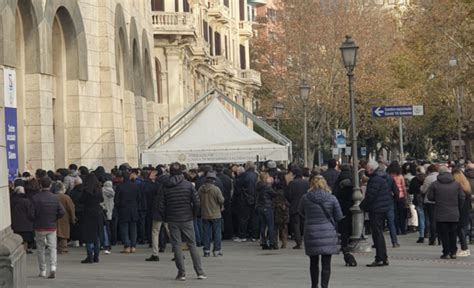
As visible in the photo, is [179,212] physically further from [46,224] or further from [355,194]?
[355,194]

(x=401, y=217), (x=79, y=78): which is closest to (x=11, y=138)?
(x=79, y=78)

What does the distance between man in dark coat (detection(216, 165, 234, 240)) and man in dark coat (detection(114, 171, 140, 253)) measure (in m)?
2.87

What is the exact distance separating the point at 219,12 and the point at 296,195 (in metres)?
47.2

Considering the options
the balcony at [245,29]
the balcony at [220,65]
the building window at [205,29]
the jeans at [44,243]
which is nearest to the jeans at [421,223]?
the jeans at [44,243]

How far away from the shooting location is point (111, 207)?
22.8m

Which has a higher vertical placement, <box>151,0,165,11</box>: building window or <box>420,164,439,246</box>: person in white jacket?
<box>151,0,165,11</box>: building window

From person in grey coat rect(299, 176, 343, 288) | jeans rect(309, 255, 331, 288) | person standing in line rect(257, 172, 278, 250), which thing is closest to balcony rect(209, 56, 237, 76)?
person standing in line rect(257, 172, 278, 250)

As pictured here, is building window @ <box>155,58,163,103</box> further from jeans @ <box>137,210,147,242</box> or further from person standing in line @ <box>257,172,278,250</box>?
person standing in line @ <box>257,172,278,250</box>

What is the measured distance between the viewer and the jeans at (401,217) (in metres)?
25.7

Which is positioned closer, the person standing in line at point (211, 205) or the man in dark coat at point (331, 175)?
the person standing in line at point (211, 205)

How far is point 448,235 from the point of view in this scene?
19.2m

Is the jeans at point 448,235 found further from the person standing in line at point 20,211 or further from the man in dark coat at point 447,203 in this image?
the person standing in line at point 20,211

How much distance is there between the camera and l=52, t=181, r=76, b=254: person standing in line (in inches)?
819

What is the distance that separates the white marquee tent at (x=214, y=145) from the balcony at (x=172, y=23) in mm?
21634
